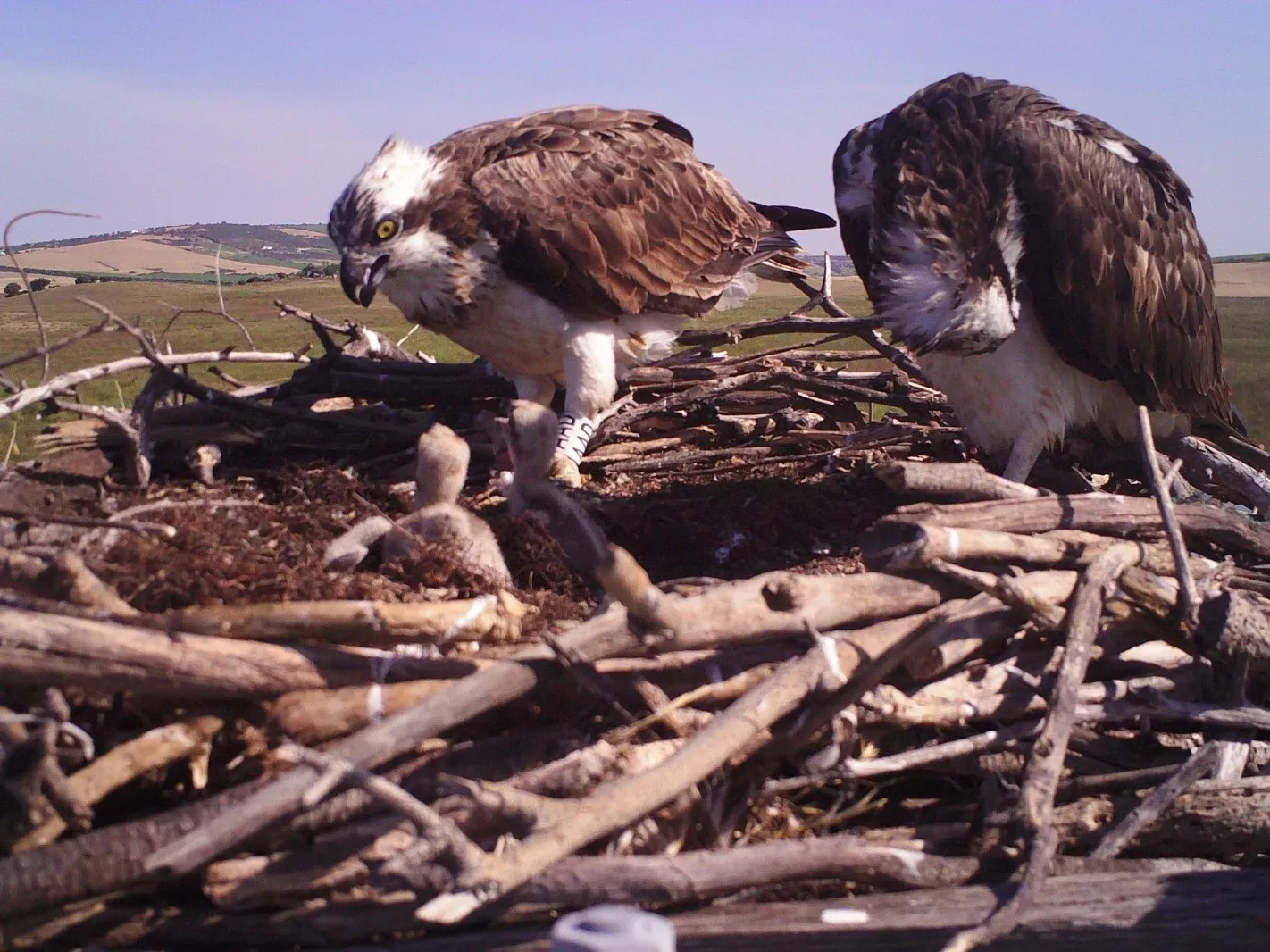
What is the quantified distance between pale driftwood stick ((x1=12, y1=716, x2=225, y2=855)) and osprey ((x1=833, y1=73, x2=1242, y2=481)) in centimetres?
259

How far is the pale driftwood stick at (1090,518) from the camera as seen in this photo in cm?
247

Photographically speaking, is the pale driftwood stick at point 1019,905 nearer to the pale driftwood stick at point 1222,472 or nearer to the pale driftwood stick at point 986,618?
the pale driftwood stick at point 986,618

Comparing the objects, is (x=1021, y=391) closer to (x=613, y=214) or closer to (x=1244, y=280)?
(x=613, y=214)

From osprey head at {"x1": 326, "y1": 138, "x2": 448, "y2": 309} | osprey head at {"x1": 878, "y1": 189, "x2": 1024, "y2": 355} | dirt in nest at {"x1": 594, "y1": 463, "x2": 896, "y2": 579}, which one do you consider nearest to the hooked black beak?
osprey head at {"x1": 326, "y1": 138, "x2": 448, "y2": 309}

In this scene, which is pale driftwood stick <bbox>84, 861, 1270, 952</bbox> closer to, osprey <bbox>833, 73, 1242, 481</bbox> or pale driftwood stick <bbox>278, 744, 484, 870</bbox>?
pale driftwood stick <bbox>278, 744, 484, 870</bbox>

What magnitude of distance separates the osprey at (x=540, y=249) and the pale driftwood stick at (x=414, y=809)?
235 centimetres

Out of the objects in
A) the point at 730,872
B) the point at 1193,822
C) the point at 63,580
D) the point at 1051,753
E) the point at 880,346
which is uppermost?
the point at 880,346

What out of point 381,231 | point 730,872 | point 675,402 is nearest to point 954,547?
point 730,872

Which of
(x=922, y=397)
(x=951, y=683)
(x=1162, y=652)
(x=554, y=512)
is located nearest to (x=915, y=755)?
(x=951, y=683)

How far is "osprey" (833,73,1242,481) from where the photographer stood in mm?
3475

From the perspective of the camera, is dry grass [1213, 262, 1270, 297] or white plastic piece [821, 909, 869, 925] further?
dry grass [1213, 262, 1270, 297]

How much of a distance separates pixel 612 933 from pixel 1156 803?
153 cm

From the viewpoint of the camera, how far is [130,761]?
5.50 feet

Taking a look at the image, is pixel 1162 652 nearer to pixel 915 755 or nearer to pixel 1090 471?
pixel 915 755
